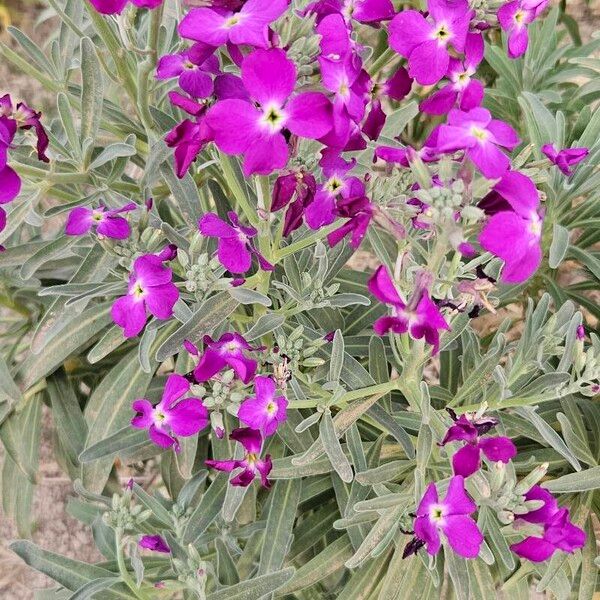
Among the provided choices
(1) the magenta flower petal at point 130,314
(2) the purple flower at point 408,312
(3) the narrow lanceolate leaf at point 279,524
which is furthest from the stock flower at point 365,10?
(3) the narrow lanceolate leaf at point 279,524

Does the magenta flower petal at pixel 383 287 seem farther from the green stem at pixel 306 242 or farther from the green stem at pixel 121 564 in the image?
the green stem at pixel 121 564

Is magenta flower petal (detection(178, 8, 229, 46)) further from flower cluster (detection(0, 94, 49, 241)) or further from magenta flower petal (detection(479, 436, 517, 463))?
magenta flower petal (detection(479, 436, 517, 463))

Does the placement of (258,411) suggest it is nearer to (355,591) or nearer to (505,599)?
(355,591)

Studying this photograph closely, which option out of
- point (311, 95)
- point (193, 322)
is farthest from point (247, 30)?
point (193, 322)

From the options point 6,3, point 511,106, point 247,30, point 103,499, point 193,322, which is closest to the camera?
point 247,30

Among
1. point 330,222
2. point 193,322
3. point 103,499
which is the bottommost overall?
point 103,499

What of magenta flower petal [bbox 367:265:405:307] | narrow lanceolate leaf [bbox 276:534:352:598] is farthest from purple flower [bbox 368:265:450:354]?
narrow lanceolate leaf [bbox 276:534:352:598]
